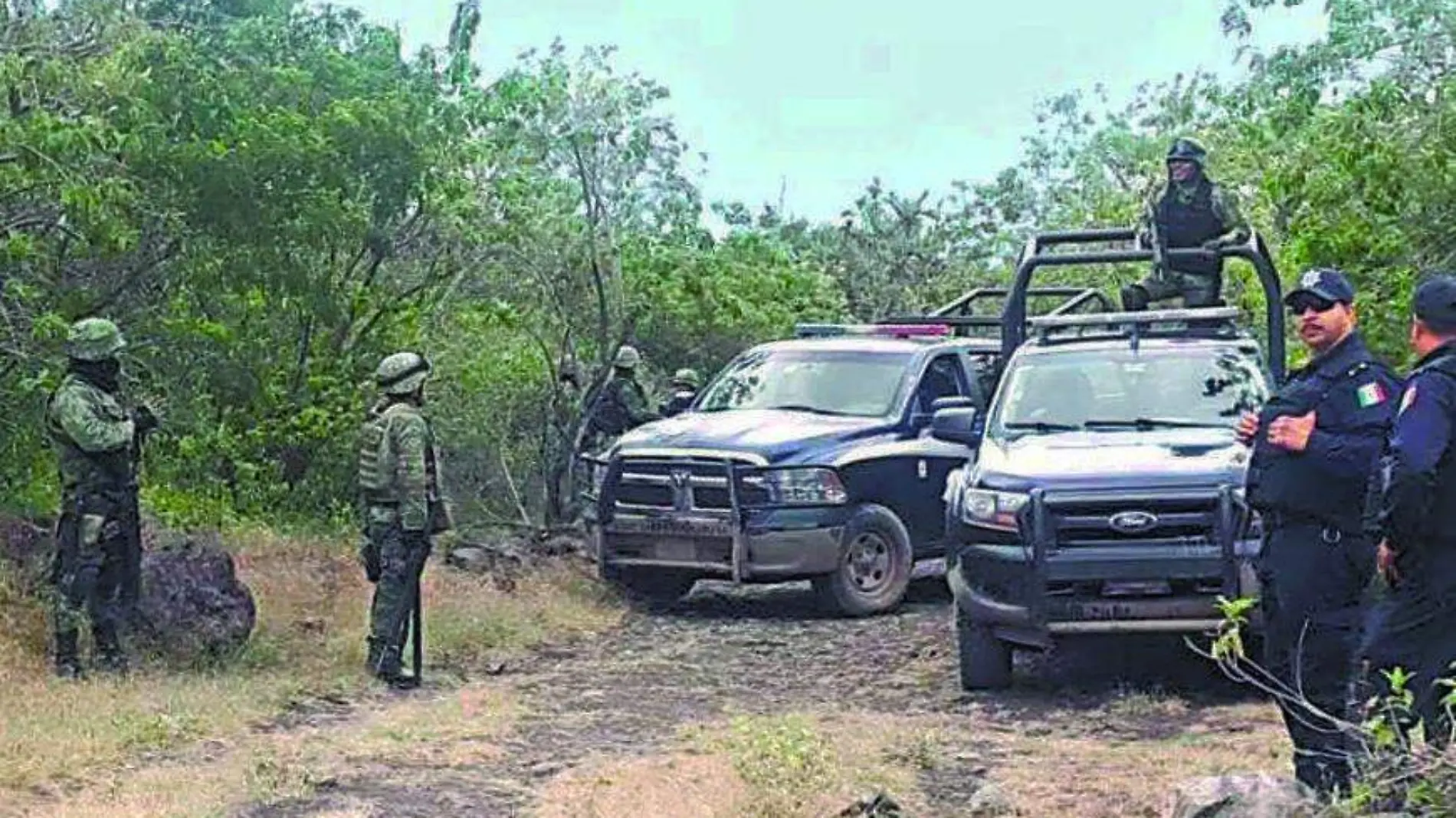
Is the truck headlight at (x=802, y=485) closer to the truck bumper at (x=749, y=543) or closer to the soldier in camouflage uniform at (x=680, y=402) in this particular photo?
the truck bumper at (x=749, y=543)

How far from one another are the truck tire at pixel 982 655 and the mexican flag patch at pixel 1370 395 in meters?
3.23

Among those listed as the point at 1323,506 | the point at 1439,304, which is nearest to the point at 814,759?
the point at 1323,506

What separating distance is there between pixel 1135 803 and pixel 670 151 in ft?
39.0

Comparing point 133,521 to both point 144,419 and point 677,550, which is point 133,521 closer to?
point 144,419

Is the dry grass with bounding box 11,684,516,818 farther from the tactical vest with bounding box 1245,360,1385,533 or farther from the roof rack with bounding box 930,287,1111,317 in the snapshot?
the roof rack with bounding box 930,287,1111,317

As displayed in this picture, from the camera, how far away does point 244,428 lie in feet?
43.0

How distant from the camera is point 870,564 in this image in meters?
12.3

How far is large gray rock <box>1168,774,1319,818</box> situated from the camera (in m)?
5.45

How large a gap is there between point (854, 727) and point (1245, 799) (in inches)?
120

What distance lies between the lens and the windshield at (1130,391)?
31.2ft

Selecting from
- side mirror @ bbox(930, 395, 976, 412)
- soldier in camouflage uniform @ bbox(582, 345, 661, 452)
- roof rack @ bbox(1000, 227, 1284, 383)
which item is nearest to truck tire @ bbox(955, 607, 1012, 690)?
roof rack @ bbox(1000, 227, 1284, 383)

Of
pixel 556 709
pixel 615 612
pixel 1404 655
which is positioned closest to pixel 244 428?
pixel 615 612

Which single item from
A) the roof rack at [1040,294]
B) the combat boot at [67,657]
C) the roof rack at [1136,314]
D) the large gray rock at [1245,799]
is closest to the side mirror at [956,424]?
the roof rack at [1136,314]

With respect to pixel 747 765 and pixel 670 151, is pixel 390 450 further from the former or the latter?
pixel 670 151
